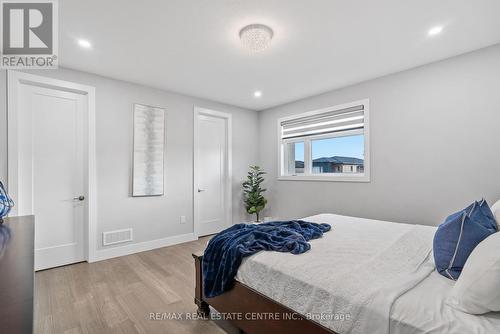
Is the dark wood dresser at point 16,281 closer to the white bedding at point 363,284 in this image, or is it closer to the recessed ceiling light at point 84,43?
the white bedding at point 363,284

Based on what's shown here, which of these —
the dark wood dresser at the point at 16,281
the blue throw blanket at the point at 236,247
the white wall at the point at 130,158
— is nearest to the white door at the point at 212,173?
the white wall at the point at 130,158

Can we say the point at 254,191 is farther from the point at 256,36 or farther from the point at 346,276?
the point at 346,276

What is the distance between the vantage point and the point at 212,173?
4.74m

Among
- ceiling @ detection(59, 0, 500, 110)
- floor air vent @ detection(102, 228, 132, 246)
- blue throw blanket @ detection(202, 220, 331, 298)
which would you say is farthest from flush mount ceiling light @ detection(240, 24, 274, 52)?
floor air vent @ detection(102, 228, 132, 246)

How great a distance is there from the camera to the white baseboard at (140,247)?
133 inches

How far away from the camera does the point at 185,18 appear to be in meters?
2.17

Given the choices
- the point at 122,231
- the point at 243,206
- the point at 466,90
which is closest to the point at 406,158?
the point at 466,90

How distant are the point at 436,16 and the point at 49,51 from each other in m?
3.94

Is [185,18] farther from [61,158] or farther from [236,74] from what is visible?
[61,158]

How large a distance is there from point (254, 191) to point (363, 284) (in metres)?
3.61

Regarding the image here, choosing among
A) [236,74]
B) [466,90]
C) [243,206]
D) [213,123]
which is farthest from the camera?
[243,206]

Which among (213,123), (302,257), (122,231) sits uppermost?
(213,123)

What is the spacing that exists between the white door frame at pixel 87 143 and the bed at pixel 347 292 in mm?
2049

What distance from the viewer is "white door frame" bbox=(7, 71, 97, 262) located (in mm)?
2777
